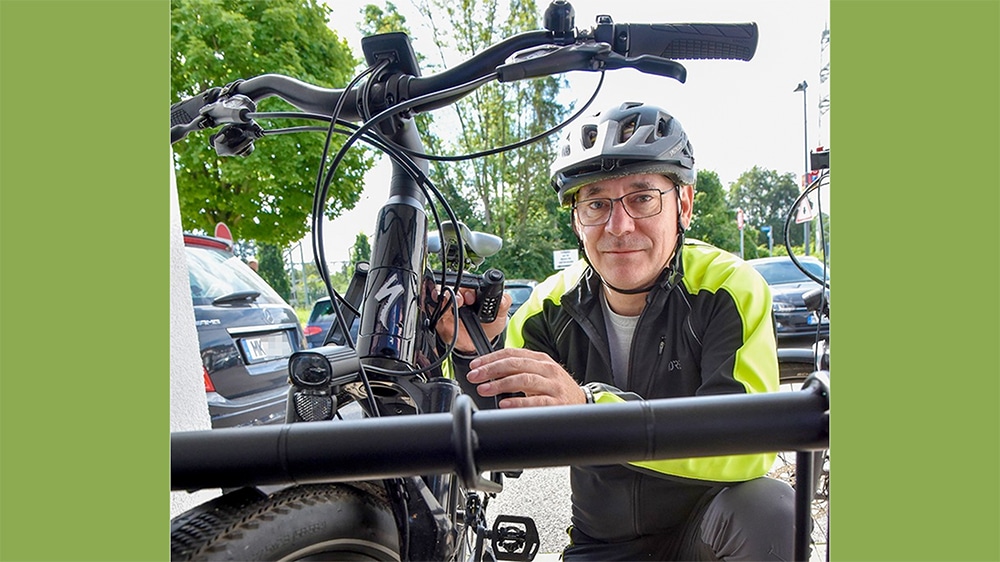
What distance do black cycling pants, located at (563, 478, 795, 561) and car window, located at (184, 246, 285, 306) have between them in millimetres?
2193

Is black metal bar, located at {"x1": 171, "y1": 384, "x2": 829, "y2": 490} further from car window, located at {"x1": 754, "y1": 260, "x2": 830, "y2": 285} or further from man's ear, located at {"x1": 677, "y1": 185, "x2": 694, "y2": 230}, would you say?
car window, located at {"x1": 754, "y1": 260, "x2": 830, "y2": 285}

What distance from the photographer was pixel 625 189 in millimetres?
1697

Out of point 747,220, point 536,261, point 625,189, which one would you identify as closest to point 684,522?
point 625,189

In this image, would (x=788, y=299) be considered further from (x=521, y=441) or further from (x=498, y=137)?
(x=521, y=441)

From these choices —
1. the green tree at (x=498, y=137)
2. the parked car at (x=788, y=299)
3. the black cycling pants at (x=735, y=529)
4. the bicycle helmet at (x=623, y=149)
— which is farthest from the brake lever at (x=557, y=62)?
the parked car at (x=788, y=299)

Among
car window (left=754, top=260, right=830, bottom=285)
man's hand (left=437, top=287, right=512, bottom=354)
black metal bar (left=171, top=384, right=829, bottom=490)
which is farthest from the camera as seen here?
car window (left=754, top=260, right=830, bottom=285)

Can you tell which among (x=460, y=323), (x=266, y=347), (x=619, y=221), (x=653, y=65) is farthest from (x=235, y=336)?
(x=653, y=65)

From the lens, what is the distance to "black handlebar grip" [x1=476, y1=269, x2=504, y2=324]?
1.37 m

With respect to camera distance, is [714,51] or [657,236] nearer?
[714,51]

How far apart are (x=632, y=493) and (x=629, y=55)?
1.06 m

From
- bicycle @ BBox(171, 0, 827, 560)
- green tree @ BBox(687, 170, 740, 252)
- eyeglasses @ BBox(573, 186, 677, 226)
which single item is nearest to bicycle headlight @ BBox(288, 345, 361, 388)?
bicycle @ BBox(171, 0, 827, 560)

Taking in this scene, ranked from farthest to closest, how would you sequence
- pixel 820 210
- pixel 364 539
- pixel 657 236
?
1. pixel 657 236
2. pixel 820 210
3. pixel 364 539

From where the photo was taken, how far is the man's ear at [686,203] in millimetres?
1784

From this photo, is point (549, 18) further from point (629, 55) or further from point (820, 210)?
point (820, 210)
